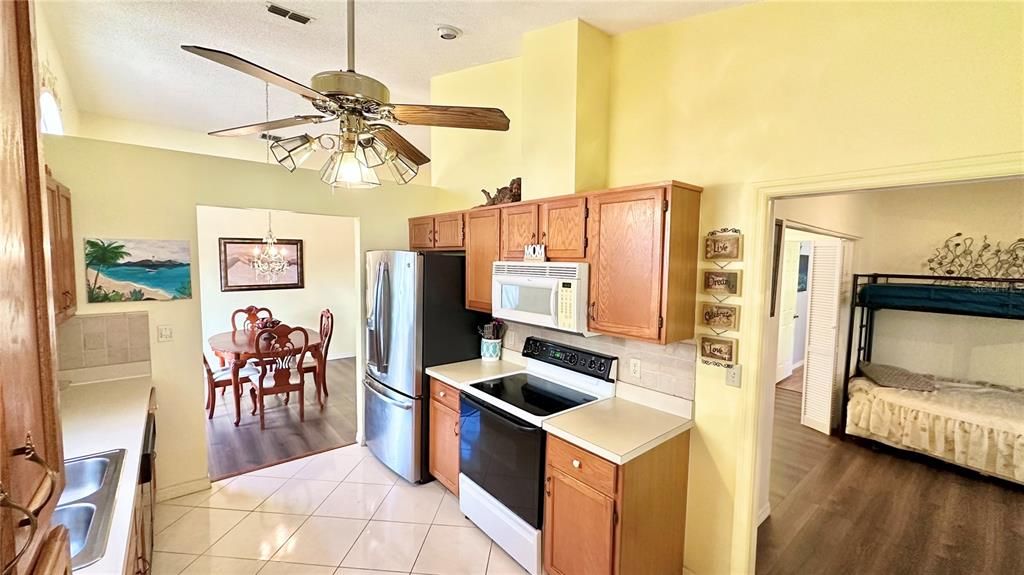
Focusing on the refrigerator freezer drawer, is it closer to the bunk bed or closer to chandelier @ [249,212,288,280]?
chandelier @ [249,212,288,280]

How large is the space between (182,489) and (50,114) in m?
2.70

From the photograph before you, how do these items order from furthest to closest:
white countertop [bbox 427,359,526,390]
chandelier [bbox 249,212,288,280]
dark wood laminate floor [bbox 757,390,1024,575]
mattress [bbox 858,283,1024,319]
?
chandelier [bbox 249,212,288,280] < mattress [bbox 858,283,1024,319] < white countertop [bbox 427,359,526,390] < dark wood laminate floor [bbox 757,390,1024,575]

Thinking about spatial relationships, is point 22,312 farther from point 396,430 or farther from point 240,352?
point 240,352

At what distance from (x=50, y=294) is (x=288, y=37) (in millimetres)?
2667

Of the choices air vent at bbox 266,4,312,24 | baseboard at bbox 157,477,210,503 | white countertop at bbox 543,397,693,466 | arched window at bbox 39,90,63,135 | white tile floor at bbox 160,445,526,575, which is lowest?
white tile floor at bbox 160,445,526,575

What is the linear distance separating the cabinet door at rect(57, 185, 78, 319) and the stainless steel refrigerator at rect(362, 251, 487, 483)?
1780 mm

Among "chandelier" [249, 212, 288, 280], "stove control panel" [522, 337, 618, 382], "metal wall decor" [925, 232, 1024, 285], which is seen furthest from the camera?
"chandelier" [249, 212, 288, 280]

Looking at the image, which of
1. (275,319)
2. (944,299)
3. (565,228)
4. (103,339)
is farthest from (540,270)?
(275,319)

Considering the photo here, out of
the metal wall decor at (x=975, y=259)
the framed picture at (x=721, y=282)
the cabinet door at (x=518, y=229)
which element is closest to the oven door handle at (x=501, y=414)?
the cabinet door at (x=518, y=229)

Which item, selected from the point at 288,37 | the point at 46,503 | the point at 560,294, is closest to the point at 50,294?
the point at 46,503

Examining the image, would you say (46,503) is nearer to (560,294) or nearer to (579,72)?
(560,294)

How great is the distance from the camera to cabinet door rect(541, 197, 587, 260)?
2.37 metres

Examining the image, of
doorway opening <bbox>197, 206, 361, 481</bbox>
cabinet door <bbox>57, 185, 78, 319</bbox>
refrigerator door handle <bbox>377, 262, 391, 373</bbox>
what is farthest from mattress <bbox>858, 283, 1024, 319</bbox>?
cabinet door <bbox>57, 185, 78, 319</bbox>

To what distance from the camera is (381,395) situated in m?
3.49
